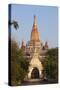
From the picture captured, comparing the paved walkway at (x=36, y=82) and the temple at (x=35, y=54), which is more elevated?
the temple at (x=35, y=54)

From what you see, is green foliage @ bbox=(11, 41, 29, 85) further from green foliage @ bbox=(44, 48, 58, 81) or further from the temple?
green foliage @ bbox=(44, 48, 58, 81)

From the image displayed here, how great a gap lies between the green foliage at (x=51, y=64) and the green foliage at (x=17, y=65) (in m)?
0.18

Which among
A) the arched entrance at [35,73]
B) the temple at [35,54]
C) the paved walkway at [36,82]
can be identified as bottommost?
the paved walkway at [36,82]

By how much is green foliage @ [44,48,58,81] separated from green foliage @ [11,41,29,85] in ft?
0.58

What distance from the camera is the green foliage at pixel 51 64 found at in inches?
76.7

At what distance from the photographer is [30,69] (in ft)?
6.24

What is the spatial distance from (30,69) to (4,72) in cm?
20

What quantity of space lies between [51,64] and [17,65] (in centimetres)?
28

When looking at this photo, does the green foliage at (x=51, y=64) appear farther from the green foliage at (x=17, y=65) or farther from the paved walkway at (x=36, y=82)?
the green foliage at (x=17, y=65)

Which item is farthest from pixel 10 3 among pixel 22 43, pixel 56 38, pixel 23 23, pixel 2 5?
pixel 56 38

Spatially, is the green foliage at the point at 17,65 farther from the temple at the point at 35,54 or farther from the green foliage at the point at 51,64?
the green foliage at the point at 51,64

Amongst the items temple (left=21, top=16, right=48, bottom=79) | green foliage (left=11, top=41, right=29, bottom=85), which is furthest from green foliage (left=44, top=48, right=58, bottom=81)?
green foliage (left=11, top=41, right=29, bottom=85)

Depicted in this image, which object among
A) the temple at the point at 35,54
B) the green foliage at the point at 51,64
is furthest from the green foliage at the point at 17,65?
the green foliage at the point at 51,64

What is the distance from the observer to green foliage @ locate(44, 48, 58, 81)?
6.39ft
